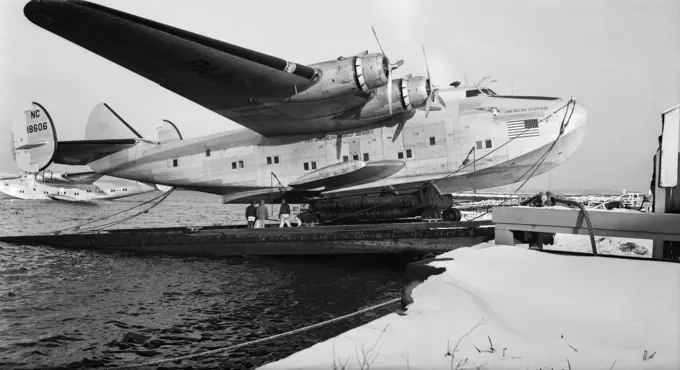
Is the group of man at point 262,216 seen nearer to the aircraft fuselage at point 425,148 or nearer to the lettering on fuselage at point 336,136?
the aircraft fuselage at point 425,148

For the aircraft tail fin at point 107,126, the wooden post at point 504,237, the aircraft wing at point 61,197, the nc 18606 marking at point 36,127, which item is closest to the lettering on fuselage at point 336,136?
the wooden post at point 504,237

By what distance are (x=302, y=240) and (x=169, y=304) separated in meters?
5.21

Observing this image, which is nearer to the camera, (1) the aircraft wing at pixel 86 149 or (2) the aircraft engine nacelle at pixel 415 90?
(2) the aircraft engine nacelle at pixel 415 90

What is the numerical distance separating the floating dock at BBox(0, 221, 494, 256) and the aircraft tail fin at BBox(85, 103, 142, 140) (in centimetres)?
716

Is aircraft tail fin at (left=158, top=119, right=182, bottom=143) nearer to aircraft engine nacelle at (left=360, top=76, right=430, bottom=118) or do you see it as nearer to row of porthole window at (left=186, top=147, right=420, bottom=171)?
row of porthole window at (left=186, top=147, right=420, bottom=171)

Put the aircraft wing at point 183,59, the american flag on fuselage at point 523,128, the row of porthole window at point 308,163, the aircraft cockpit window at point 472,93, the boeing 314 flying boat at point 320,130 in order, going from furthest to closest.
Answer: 1. the row of porthole window at point 308,163
2. the aircraft cockpit window at point 472,93
3. the american flag on fuselage at point 523,128
4. the boeing 314 flying boat at point 320,130
5. the aircraft wing at point 183,59

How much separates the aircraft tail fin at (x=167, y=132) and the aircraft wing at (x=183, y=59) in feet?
16.4

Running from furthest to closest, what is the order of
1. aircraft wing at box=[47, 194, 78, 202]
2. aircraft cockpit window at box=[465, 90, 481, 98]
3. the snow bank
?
aircraft wing at box=[47, 194, 78, 202], aircraft cockpit window at box=[465, 90, 481, 98], the snow bank

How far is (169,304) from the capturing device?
923 cm

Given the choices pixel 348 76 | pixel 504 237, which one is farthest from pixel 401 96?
pixel 504 237

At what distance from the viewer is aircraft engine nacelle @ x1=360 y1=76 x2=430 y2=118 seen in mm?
15422

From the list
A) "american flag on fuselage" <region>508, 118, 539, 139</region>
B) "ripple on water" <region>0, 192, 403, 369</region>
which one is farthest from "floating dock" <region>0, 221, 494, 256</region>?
"american flag on fuselage" <region>508, 118, 539, 139</region>

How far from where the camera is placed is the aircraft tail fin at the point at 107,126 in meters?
22.8

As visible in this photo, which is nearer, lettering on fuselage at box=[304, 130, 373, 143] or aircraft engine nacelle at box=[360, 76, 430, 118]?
aircraft engine nacelle at box=[360, 76, 430, 118]
